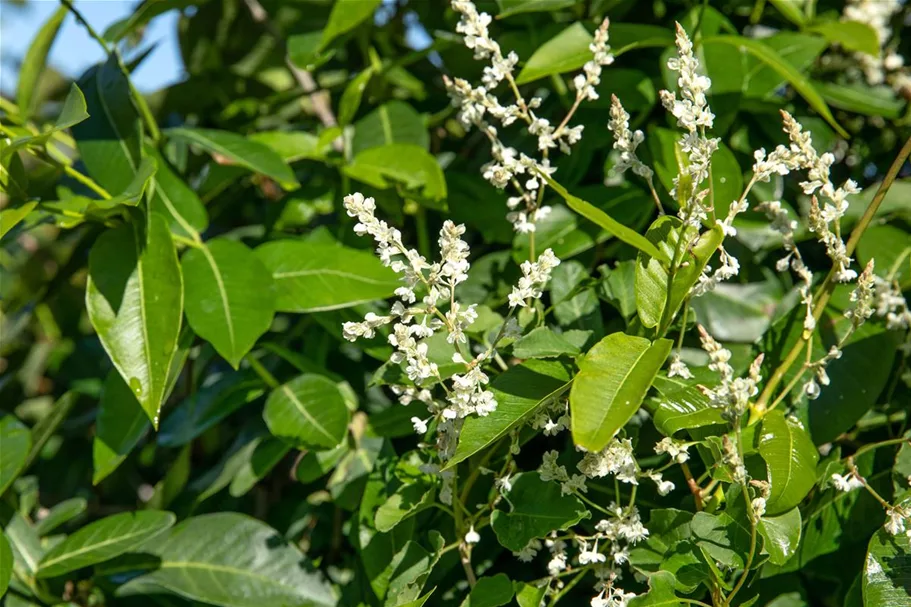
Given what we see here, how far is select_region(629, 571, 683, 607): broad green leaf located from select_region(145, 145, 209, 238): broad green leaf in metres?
0.83

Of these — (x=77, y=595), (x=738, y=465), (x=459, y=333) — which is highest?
(x=459, y=333)

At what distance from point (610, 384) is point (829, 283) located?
0.38m

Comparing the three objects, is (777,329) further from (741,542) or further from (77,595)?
(77,595)

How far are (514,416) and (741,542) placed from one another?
28 centimetres

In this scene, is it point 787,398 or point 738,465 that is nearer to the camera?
point 738,465

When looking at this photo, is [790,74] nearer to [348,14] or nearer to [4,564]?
[348,14]

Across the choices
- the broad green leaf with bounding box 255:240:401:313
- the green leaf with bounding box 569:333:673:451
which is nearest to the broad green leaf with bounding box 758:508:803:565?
the green leaf with bounding box 569:333:673:451

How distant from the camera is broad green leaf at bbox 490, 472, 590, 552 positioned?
3.15ft

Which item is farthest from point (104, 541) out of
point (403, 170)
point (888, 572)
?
point (888, 572)

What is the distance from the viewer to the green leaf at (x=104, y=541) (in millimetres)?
1271

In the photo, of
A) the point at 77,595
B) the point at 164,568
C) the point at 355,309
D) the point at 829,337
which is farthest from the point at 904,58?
the point at 77,595

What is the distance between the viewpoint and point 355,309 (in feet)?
4.19

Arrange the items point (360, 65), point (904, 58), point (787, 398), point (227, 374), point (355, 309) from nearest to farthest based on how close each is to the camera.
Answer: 1. point (787, 398)
2. point (355, 309)
3. point (227, 374)
4. point (904, 58)
5. point (360, 65)

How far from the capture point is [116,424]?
1.31 m
